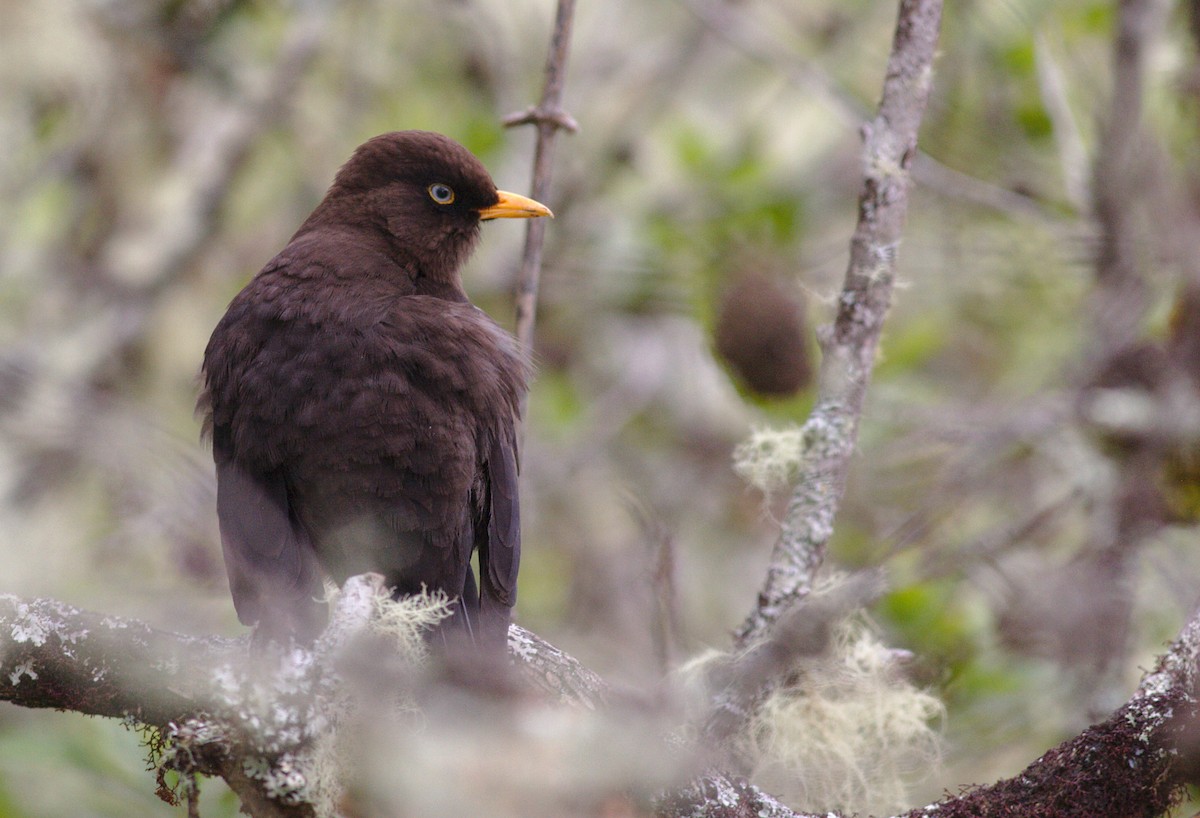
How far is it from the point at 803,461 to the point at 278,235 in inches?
167

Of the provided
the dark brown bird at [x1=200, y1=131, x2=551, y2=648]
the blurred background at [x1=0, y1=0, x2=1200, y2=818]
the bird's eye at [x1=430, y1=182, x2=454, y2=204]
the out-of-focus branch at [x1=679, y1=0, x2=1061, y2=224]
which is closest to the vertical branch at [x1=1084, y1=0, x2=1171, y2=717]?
the blurred background at [x1=0, y1=0, x2=1200, y2=818]

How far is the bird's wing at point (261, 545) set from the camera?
10.5 feet

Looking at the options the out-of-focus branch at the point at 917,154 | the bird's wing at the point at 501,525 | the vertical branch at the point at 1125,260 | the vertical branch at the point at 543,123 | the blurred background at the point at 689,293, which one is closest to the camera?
the bird's wing at the point at 501,525

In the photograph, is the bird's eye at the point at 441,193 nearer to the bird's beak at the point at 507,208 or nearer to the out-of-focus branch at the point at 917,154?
the bird's beak at the point at 507,208

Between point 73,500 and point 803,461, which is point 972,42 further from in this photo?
point 73,500

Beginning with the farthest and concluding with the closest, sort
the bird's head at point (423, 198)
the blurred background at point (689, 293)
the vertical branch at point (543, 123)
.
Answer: the blurred background at point (689, 293) < the bird's head at point (423, 198) < the vertical branch at point (543, 123)

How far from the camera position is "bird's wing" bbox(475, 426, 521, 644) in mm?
3415

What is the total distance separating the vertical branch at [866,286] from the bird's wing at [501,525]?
0.62m

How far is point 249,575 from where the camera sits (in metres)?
3.21

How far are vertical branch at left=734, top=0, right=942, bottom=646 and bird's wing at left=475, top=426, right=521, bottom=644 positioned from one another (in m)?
0.62

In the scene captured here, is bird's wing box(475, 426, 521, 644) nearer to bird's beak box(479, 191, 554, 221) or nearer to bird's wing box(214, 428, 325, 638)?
bird's wing box(214, 428, 325, 638)

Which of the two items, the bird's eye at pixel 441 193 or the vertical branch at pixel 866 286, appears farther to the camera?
the bird's eye at pixel 441 193

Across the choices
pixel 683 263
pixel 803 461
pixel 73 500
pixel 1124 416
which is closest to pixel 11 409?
pixel 73 500

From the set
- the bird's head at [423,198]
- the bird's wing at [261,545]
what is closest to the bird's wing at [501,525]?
the bird's wing at [261,545]
